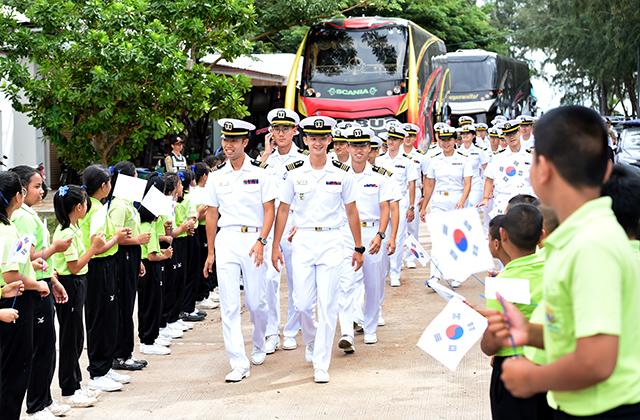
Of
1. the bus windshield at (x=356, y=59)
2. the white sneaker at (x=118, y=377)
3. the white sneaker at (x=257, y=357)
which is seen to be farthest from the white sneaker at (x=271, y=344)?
the bus windshield at (x=356, y=59)

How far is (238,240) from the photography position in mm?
8656

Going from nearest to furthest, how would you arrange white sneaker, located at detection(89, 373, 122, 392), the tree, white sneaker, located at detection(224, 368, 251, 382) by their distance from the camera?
white sneaker, located at detection(89, 373, 122, 392) < white sneaker, located at detection(224, 368, 251, 382) < the tree

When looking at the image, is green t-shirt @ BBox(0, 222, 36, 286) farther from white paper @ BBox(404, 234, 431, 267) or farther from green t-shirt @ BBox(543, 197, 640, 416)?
green t-shirt @ BBox(543, 197, 640, 416)

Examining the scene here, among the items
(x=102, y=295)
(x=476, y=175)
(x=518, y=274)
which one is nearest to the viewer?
(x=518, y=274)

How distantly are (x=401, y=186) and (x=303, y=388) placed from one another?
20.0ft

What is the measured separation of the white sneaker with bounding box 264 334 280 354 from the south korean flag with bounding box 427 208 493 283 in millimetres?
5049

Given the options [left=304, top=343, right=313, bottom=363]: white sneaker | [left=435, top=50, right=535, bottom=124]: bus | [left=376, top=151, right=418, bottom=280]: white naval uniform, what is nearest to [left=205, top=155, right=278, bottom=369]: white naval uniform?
[left=304, top=343, right=313, bottom=363]: white sneaker

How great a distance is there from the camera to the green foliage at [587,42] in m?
30.3

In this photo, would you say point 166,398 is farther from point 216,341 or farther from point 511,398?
point 511,398

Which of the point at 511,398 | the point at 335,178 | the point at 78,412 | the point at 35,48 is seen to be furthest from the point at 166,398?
the point at 35,48

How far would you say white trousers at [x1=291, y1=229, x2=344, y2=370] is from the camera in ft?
27.8

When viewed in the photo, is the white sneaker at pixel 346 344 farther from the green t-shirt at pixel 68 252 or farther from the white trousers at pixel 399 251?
the white trousers at pixel 399 251

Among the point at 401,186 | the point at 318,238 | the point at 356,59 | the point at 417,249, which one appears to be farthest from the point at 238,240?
the point at 356,59

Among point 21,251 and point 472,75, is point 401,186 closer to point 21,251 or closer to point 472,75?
point 21,251
